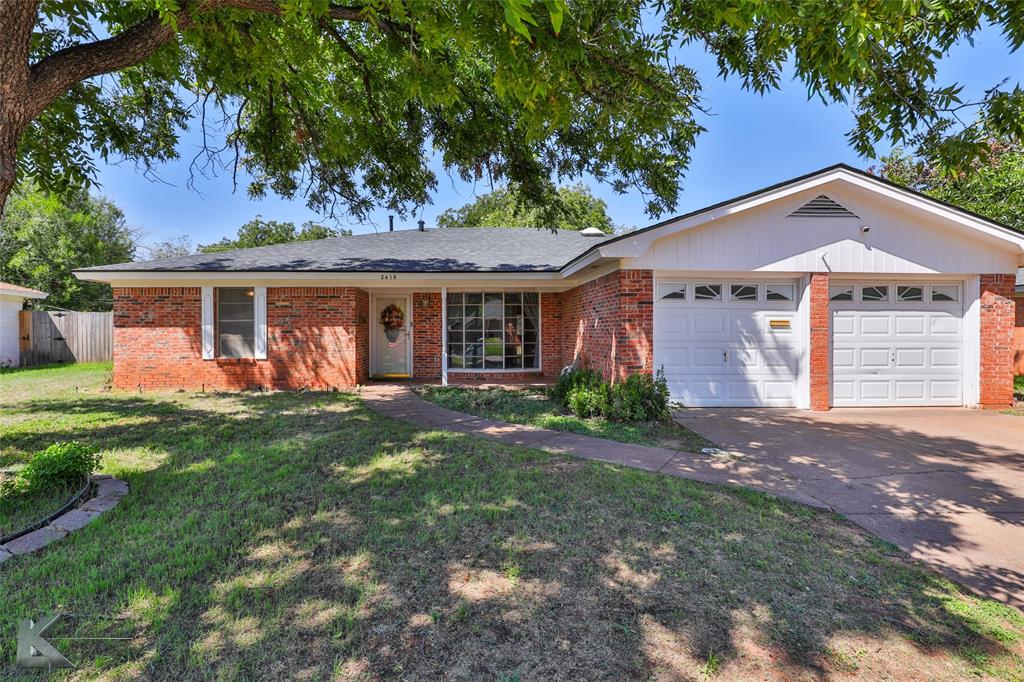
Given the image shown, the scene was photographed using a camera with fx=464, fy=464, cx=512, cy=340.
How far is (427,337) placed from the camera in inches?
476

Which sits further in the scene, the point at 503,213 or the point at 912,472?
the point at 503,213

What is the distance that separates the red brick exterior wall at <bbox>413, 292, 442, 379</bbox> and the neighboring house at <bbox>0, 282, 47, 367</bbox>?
13.9 m

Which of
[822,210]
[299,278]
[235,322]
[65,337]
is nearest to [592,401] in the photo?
[822,210]

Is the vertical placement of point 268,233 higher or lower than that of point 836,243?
higher

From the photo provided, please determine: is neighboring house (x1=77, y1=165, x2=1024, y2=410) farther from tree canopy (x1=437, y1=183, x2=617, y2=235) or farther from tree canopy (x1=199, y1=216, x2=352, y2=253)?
tree canopy (x1=199, y1=216, x2=352, y2=253)

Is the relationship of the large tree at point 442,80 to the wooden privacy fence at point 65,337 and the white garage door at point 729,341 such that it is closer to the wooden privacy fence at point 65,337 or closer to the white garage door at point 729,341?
the white garage door at point 729,341

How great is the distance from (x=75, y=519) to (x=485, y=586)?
129 inches

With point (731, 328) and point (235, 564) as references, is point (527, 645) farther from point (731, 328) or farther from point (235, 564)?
point (731, 328)

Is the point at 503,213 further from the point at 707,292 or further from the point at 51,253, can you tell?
the point at 51,253

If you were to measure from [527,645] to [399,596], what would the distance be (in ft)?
2.65

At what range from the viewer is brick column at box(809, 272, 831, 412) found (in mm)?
8188

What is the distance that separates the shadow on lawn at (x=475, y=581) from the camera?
7.24 feet

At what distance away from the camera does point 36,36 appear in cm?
575

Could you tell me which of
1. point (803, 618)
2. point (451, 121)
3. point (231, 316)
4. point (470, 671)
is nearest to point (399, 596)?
point (470, 671)
